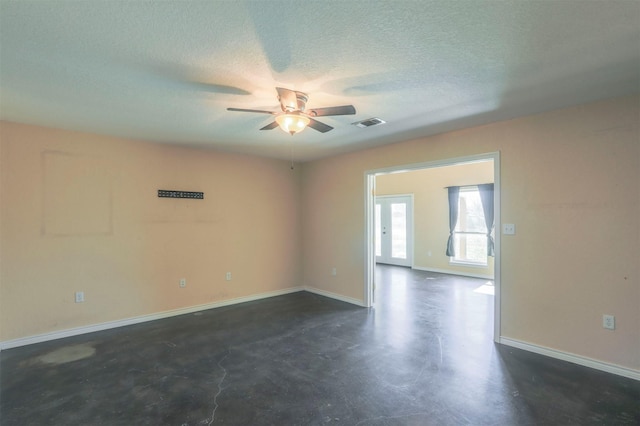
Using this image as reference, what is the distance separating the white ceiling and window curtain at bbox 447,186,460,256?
14.0ft

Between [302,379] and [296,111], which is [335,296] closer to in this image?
[302,379]

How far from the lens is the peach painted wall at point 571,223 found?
2.62m

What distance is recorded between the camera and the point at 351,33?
5.65ft

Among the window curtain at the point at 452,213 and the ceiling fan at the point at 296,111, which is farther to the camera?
the window curtain at the point at 452,213

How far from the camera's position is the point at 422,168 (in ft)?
13.5

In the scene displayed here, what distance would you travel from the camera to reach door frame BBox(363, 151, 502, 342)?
3.34m

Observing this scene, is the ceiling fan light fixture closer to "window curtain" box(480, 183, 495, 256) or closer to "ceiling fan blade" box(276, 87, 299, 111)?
"ceiling fan blade" box(276, 87, 299, 111)

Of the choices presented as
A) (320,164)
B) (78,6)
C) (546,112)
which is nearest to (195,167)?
(320,164)

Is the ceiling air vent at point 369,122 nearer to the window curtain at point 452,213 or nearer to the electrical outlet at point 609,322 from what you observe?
the electrical outlet at point 609,322

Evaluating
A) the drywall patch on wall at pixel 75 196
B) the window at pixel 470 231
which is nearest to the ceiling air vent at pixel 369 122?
the drywall patch on wall at pixel 75 196

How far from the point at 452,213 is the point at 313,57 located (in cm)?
630

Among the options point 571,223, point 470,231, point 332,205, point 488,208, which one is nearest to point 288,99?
A: point 571,223

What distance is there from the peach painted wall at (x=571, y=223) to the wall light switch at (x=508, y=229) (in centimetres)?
4

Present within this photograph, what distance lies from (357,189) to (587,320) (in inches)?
123
